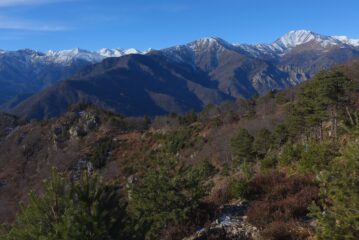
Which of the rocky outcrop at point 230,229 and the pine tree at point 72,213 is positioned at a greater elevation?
the pine tree at point 72,213

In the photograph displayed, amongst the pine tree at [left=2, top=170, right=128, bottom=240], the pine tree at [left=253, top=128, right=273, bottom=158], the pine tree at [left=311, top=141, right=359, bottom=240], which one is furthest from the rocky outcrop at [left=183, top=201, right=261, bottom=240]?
the pine tree at [left=253, top=128, right=273, bottom=158]

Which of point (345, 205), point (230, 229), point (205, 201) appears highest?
point (345, 205)

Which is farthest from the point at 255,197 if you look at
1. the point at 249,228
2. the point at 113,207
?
the point at 113,207

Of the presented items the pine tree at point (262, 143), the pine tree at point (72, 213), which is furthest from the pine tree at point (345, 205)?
the pine tree at point (262, 143)

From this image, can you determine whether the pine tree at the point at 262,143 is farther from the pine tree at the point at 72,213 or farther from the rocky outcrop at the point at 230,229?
the pine tree at the point at 72,213

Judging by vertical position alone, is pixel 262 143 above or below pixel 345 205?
below

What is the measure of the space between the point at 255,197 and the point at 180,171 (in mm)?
2502

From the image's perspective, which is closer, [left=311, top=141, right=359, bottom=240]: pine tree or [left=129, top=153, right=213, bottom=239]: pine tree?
[left=311, top=141, right=359, bottom=240]: pine tree

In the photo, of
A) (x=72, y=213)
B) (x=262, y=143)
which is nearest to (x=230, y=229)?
(x=72, y=213)

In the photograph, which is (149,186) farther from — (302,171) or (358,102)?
(358,102)

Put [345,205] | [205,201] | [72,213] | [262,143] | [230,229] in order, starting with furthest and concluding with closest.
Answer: [262,143] → [205,201] → [230,229] → [72,213] → [345,205]

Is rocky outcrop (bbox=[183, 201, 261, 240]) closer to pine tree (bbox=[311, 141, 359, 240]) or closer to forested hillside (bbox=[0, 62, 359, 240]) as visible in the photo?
forested hillside (bbox=[0, 62, 359, 240])

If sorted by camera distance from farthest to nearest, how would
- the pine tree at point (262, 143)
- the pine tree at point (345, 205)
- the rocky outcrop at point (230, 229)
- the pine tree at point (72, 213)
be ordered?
the pine tree at point (262, 143) → the rocky outcrop at point (230, 229) → the pine tree at point (72, 213) → the pine tree at point (345, 205)

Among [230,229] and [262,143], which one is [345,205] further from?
[262,143]
